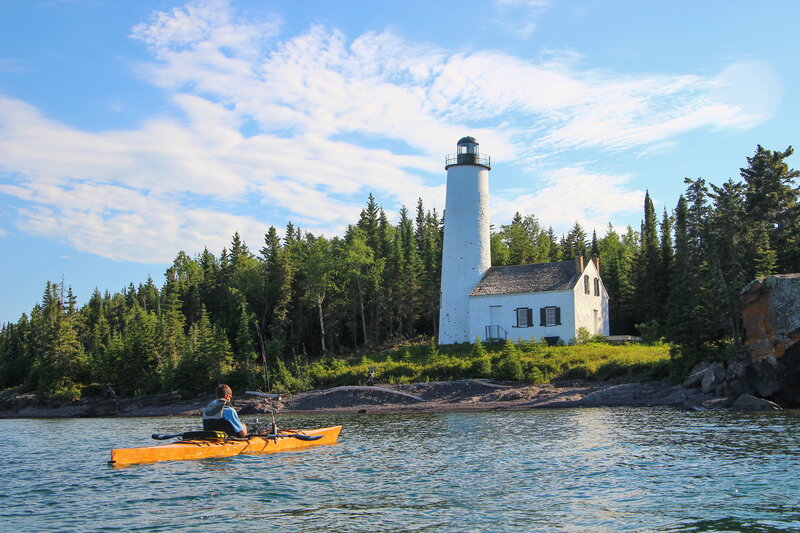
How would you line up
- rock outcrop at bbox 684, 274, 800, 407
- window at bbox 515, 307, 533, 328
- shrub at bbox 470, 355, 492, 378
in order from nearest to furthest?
rock outcrop at bbox 684, 274, 800, 407 → shrub at bbox 470, 355, 492, 378 → window at bbox 515, 307, 533, 328

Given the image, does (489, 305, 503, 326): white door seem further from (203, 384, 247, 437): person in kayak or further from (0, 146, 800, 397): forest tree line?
(203, 384, 247, 437): person in kayak

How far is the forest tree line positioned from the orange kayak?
889 inches

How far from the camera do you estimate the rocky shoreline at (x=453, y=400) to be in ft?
110

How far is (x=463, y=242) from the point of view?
52.0 metres

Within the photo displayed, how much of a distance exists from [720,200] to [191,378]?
44.3m

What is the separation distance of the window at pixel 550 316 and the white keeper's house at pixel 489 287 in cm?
7

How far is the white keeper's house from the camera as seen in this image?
4756 cm

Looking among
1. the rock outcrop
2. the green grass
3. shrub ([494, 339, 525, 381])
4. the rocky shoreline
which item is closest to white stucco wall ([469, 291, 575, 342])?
the green grass

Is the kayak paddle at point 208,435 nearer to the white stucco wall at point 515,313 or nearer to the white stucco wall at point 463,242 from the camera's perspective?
the white stucco wall at point 515,313

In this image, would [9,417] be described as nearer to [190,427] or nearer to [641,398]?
[190,427]

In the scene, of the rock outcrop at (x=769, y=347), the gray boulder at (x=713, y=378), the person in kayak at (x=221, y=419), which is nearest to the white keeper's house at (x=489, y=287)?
the gray boulder at (x=713, y=378)

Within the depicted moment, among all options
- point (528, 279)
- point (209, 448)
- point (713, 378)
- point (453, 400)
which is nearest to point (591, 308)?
point (528, 279)

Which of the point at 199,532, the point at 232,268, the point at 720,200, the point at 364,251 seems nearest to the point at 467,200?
the point at 364,251

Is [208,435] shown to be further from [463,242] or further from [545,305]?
[463,242]
